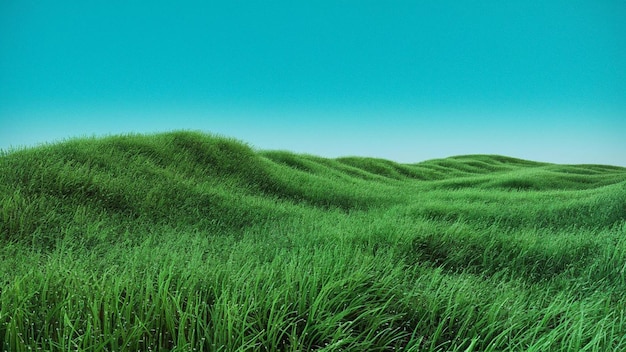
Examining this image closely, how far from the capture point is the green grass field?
2.21m

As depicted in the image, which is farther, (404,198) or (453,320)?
(404,198)

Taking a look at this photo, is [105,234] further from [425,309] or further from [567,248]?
[567,248]

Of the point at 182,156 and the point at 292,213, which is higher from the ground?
A: the point at 182,156

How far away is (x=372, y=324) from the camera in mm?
2463

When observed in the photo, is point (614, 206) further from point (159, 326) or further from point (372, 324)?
point (159, 326)

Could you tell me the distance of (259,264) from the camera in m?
3.51

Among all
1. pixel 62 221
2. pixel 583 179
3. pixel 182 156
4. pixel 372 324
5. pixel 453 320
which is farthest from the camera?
pixel 583 179

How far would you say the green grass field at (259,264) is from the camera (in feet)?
7.23

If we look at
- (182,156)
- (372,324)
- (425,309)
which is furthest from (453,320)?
(182,156)

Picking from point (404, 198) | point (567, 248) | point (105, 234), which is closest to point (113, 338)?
point (105, 234)

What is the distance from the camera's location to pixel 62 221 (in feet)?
16.9

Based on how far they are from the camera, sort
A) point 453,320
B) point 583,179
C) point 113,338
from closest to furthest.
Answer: point 113,338
point 453,320
point 583,179

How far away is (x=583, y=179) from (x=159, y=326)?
27.3 m

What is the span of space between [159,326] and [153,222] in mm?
4036
